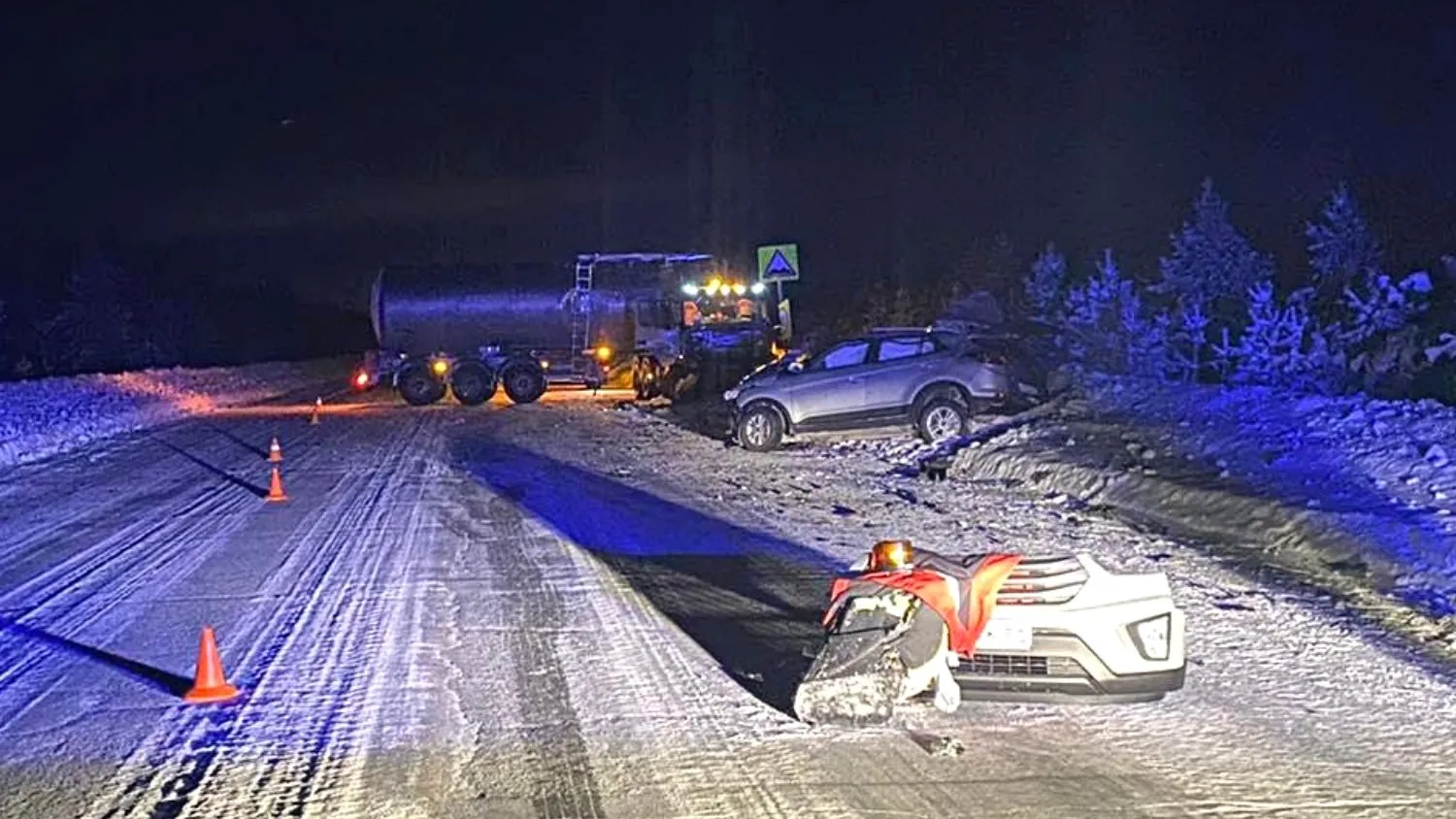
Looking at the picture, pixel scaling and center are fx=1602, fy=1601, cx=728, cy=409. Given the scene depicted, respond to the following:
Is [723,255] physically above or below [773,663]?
above

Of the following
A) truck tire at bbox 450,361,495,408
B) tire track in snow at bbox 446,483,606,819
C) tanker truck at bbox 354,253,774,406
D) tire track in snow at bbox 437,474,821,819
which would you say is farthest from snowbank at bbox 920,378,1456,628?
truck tire at bbox 450,361,495,408

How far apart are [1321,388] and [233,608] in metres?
16.1

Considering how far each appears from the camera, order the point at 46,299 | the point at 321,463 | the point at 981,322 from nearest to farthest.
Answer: the point at 321,463 → the point at 981,322 → the point at 46,299

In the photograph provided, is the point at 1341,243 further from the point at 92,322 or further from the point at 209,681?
the point at 92,322

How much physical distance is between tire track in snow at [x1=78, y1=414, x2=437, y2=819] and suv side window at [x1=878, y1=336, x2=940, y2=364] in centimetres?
1229

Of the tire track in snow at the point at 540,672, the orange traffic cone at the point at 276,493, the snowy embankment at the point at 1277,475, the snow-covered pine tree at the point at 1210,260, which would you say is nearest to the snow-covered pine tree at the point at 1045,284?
the snow-covered pine tree at the point at 1210,260

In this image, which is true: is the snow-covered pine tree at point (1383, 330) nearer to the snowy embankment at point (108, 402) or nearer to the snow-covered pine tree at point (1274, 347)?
the snow-covered pine tree at point (1274, 347)

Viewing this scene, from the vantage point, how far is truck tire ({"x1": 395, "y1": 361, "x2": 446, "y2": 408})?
127 ft

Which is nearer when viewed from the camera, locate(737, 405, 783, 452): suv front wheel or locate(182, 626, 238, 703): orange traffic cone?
locate(182, 626, 238, 703): orange traffic cone

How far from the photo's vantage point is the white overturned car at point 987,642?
738cm

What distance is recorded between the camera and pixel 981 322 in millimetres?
38812

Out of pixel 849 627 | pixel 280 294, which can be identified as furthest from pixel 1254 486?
pixel 280 294

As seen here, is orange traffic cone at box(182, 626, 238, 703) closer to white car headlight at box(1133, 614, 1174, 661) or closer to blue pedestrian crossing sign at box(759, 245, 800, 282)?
white car headlight at box(1133, 614, 1174, 661)

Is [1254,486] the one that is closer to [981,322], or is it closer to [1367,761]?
[1367,761]
